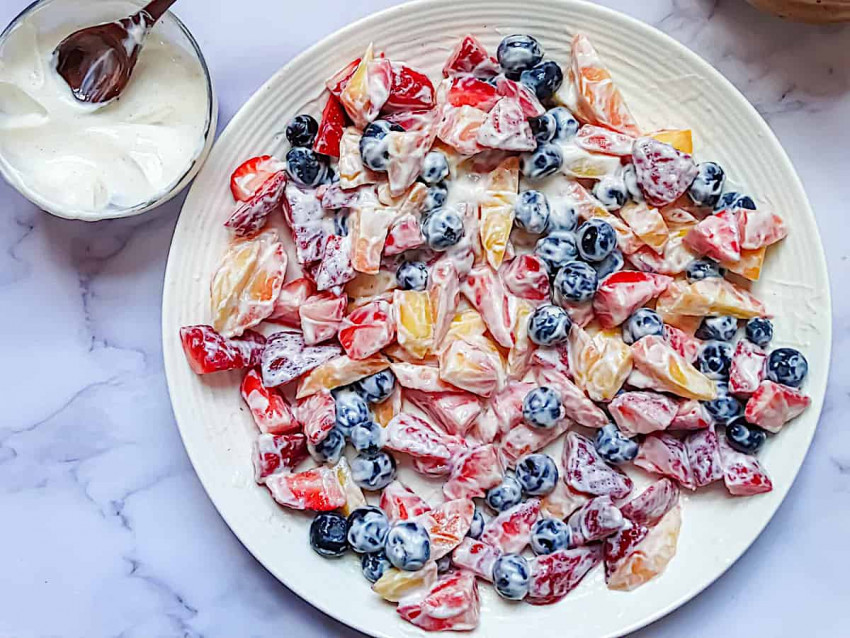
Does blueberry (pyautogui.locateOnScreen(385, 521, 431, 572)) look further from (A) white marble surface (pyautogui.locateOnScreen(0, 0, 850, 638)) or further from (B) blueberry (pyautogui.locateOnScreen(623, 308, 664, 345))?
(B) blueberry (pyautogui.locateOnScreen(623, 308, 664, 345))

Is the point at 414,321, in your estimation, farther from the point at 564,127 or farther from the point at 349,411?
the point at 564,127

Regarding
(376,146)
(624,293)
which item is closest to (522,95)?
(376,146)

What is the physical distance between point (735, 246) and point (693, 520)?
51 centimetres

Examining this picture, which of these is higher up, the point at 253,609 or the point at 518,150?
the point at 518,150

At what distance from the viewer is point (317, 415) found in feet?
5.51

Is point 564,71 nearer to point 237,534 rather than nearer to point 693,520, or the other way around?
point 693,520

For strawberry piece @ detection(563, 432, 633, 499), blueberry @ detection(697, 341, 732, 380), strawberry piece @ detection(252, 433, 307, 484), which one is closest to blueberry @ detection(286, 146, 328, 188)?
strawberry piece @ detection(252, 433, 307, 484)

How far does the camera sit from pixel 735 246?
165cm

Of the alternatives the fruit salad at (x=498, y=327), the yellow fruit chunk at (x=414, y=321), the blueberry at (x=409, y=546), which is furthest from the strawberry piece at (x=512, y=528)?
the yellow fruit chunk at (x=414, y=321)

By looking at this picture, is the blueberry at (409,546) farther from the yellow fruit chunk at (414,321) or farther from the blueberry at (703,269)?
the blueberry at (703,269)

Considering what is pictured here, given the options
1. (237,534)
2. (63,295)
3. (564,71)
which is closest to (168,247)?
(63,295)

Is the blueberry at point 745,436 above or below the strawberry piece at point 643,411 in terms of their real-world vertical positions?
below

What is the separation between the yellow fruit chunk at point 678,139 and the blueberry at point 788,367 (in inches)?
15.5

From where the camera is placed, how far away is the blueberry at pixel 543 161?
1.67 meters
